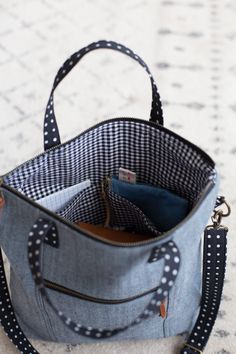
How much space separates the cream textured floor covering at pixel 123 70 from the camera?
124 cm

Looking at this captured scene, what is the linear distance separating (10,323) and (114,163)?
0.30 metres

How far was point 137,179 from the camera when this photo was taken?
89 cm

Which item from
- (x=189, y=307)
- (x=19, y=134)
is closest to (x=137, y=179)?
(x=189, y=307)

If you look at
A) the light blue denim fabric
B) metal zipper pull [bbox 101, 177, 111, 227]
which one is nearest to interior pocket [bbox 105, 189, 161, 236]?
metal zipper pull [bbox 101, 177, 111, 227]

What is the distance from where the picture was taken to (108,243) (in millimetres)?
659

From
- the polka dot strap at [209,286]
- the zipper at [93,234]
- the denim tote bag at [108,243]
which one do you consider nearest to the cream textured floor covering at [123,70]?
the polka dot strap at [209,286]

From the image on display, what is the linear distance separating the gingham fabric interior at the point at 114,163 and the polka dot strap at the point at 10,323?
0.15 meters

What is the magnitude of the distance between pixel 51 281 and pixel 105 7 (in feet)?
3.59

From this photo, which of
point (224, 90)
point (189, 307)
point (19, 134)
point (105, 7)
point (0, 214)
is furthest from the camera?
point (105, 7)

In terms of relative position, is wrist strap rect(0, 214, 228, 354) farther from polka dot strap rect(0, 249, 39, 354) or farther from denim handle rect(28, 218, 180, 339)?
denim handle rect(28, 218, 180, 339)

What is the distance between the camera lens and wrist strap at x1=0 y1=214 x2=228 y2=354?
33.5 inches

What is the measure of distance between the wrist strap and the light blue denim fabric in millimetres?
37

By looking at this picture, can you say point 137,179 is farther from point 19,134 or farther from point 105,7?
point 105,7

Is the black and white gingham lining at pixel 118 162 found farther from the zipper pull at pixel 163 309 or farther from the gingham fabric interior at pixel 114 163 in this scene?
the zipper pull at pixel 163 309
